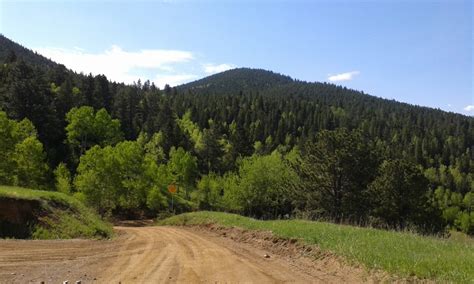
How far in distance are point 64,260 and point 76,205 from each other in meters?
12.8

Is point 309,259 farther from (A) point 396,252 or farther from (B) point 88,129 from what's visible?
(B) point 88,129

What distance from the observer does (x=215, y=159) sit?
122250 millimetres

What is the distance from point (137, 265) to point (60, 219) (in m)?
11.2

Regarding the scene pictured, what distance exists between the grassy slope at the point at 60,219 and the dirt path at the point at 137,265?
4.26 metres

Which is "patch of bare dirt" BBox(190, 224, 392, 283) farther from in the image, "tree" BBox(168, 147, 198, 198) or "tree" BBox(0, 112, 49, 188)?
"tree" BBox(168, 147, 198, 198)

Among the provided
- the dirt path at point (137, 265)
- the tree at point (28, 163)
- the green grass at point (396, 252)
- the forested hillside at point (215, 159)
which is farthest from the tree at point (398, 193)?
the tree at point (28, 163)

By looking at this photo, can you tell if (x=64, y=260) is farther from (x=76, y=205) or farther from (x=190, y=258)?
(x=76, y=205)

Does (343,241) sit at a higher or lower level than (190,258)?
higher

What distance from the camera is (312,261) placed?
522 inches

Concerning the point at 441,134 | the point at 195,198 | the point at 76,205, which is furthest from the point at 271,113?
the point at 76,205

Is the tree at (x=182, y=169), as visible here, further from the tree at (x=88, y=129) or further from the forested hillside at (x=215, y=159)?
the tree at (x=88, y=129)

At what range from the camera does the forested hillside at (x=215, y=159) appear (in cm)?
4528

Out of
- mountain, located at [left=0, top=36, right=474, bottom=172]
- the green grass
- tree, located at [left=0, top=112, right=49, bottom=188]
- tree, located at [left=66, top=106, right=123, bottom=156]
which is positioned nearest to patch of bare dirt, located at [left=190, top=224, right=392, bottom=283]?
the green grass

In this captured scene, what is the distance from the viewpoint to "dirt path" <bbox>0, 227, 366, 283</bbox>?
33.9 ft
